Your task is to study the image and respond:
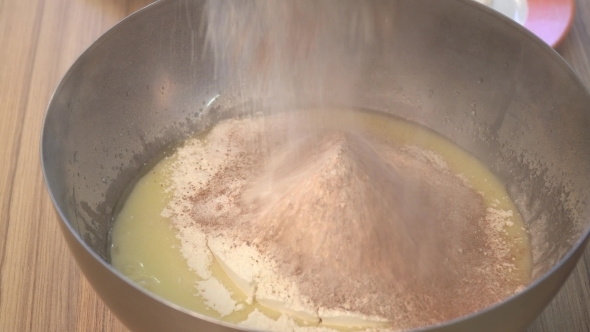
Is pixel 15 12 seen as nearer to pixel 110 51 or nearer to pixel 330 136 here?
pixel 110 51

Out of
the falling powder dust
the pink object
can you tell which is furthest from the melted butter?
the pink object

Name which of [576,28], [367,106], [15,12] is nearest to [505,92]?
[367,106]

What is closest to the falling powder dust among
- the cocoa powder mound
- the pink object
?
the cocoa powder mound

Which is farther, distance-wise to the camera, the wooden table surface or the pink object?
the pink object

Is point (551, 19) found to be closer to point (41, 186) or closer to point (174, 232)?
point (174, 232)

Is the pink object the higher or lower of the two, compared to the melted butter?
higher

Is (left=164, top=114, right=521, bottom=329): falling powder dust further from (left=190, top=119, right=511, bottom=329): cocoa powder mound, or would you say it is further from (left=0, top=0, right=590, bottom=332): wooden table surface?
(left=0, top=0, right=590, bottom=332): wooden table surface

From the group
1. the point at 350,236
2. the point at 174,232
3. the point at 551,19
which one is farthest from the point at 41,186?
the point at 551,19
